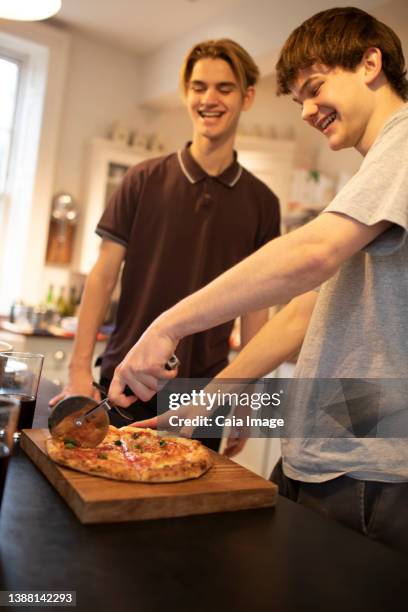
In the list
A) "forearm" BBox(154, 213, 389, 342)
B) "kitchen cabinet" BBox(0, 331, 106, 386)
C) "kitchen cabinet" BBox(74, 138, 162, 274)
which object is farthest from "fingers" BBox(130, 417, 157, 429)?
"kitchen cabinet" BBox(74, 138, 162, 274)

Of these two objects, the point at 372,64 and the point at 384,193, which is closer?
the point at 384,193

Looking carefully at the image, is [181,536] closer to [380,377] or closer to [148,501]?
[148,501]

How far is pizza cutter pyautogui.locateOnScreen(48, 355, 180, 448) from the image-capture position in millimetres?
987

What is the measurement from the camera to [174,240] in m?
1.86

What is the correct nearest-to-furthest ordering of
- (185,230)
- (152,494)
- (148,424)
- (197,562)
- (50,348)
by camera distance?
(197,562) → (152,494) → (148,424) → (185,230) → (50,348)

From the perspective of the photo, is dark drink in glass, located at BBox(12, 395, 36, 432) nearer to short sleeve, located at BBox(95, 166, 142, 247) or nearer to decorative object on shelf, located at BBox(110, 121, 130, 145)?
short sleeve, located at BBox(95, 166, 142, 247)

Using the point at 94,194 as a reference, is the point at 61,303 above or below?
below

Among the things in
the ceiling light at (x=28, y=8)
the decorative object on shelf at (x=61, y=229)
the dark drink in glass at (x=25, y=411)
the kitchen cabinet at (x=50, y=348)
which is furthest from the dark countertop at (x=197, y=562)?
the decorative object on shelf at (x=61, y=229)

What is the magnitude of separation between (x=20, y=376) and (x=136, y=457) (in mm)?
282

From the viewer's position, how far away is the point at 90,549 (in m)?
0.70

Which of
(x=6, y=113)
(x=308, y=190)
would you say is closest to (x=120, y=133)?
(x=6, y=113)

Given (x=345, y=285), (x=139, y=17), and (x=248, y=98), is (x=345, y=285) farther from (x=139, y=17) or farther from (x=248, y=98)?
(x=139, y=17)

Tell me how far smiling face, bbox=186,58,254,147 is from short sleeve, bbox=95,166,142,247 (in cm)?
25

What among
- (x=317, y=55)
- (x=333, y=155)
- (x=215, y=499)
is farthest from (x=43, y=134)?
(x=215, y=499)
